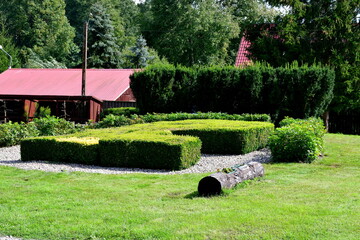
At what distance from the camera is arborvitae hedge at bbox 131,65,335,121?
2008 cm

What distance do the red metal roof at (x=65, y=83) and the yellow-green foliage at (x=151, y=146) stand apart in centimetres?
1720

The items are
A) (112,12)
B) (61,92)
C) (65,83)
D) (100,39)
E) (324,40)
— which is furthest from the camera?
(112,12)

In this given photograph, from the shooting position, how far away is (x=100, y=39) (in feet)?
156

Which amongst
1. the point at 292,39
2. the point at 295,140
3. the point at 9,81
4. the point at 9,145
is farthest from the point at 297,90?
the point at 9,81

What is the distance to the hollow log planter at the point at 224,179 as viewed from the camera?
7.69 meters

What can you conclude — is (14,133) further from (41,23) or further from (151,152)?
(41,23)

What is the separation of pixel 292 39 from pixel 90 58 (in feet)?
92.0

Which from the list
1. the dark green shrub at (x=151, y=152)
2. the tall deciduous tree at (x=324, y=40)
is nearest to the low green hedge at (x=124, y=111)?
the tall deciduous tree at (x=324, y=40)

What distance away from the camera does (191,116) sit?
62.8 feet

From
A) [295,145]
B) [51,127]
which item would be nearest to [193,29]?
[51,127]

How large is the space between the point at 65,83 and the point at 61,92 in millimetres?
1827

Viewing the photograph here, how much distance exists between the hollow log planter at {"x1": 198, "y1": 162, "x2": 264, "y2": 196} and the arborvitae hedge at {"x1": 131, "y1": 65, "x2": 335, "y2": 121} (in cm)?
1169

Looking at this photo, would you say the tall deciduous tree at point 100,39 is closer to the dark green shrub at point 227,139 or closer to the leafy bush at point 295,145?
the dark green shrub at point 227,139

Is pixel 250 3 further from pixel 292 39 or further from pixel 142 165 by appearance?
pixel 142 165
